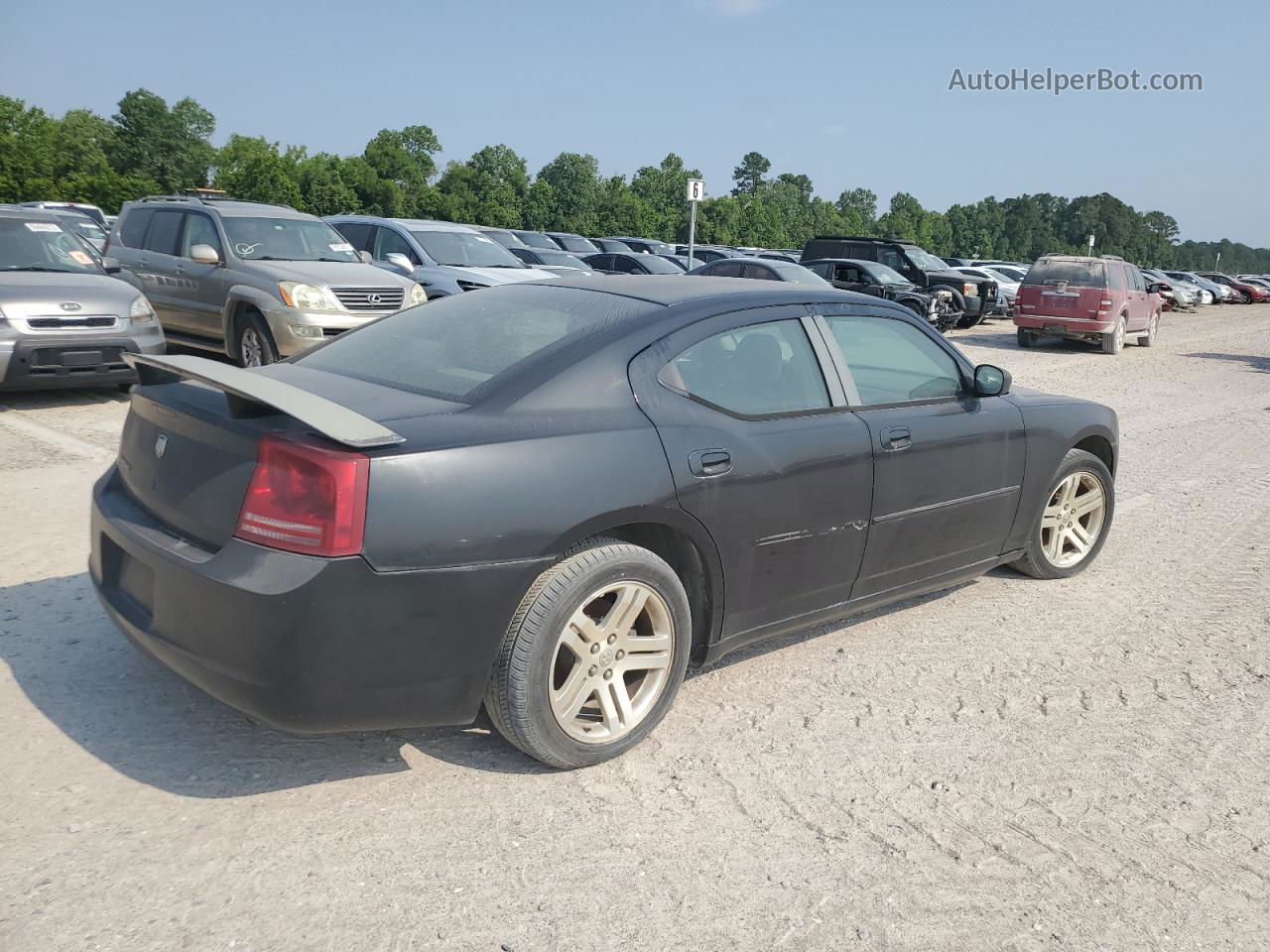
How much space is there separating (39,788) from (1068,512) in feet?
15.1

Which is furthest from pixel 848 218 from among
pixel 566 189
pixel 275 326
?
pixel 275 326

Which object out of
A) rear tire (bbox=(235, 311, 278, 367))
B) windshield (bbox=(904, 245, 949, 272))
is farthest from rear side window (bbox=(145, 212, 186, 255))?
windshield (bbox=(904, 245, 949, 272))

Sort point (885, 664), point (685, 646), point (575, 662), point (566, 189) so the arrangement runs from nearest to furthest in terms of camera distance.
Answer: point (575, 662) → point (685, 646) → point (885, 664) → point (566, 189)

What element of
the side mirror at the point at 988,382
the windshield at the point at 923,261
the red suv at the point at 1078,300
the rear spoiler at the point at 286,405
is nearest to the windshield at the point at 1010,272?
the windshield at the point at 923,261

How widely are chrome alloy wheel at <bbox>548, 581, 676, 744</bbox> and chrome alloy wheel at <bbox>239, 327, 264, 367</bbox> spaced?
7.71m

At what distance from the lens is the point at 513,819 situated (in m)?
3.04

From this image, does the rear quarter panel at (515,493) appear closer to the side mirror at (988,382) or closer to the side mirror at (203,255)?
the side mirror at (988,382)

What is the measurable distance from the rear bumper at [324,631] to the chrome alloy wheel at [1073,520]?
3.25 meters

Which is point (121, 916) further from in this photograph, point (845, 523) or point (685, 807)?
point (845, 523)

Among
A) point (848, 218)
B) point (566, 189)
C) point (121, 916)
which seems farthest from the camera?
point (848, 218)

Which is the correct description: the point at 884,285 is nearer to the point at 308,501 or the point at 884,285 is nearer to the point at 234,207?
the point at 234,207

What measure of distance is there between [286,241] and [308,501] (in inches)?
357

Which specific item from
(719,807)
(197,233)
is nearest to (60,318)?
(197,233)

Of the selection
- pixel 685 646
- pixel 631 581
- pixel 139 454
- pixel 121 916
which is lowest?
pixel 121 916
